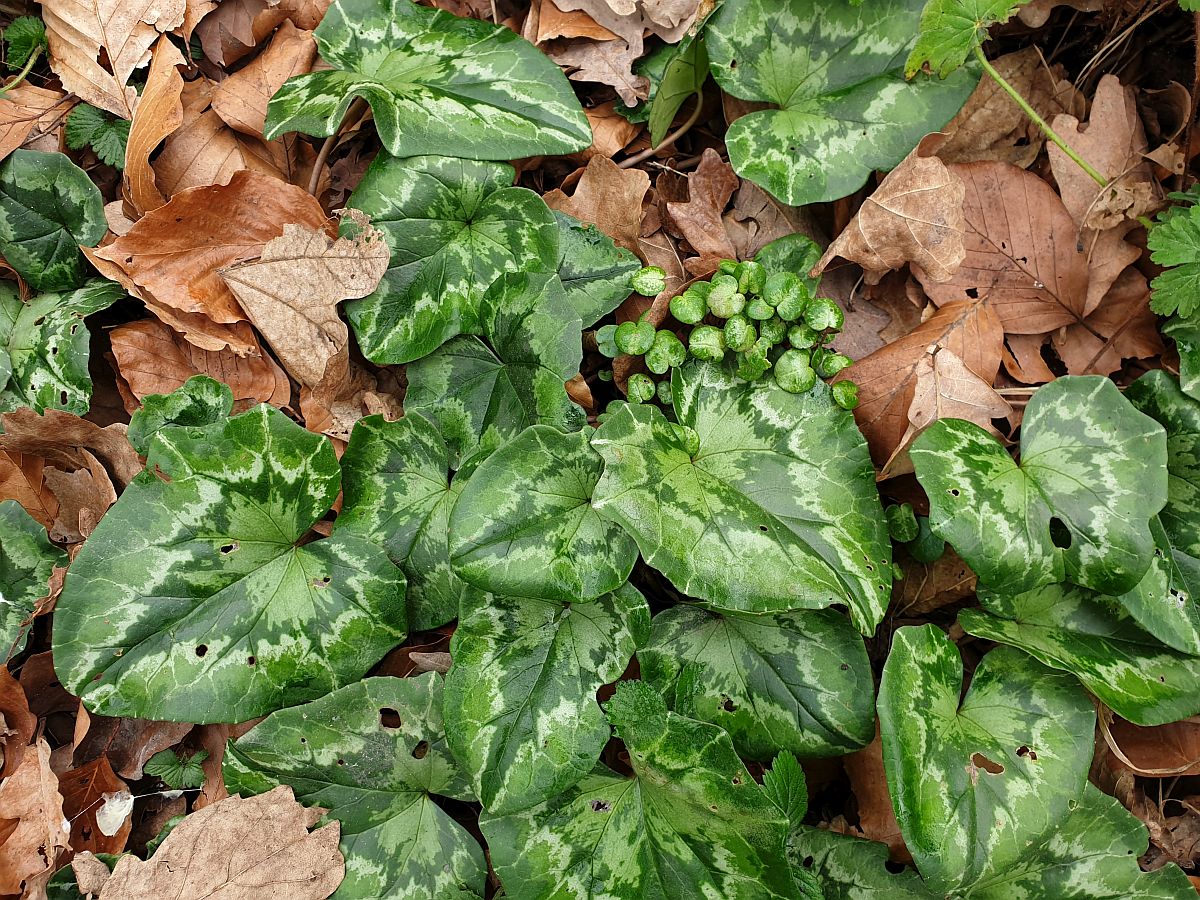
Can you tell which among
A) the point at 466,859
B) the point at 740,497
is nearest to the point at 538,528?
the point at 740,497

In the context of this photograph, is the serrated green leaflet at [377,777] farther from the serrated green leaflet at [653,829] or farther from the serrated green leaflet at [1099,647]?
the serrated green leaflet at [1099,647]

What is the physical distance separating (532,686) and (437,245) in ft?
3.86

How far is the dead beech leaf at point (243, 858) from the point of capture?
204cm

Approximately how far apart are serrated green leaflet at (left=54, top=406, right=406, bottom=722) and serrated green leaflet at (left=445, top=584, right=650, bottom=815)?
29 centimetres

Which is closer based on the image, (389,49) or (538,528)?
(538,528)

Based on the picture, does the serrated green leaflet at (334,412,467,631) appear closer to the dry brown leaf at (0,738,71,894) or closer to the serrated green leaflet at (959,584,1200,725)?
the dry brown leaf at (0,738,71,894)

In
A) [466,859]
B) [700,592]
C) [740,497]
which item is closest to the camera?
[700,592]

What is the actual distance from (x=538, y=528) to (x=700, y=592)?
1.26 feet

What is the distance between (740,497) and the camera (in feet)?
6.39

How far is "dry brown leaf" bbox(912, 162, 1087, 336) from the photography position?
2301 millimetres

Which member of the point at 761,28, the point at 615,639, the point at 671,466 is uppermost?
the point at 761,28

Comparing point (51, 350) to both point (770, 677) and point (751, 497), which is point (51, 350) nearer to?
point (751, 497)

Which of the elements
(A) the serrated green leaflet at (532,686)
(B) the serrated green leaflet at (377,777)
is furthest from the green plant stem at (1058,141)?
(B) the serrated green leaflet at (377,777)

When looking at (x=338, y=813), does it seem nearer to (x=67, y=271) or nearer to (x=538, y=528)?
(x=538, y=528)
